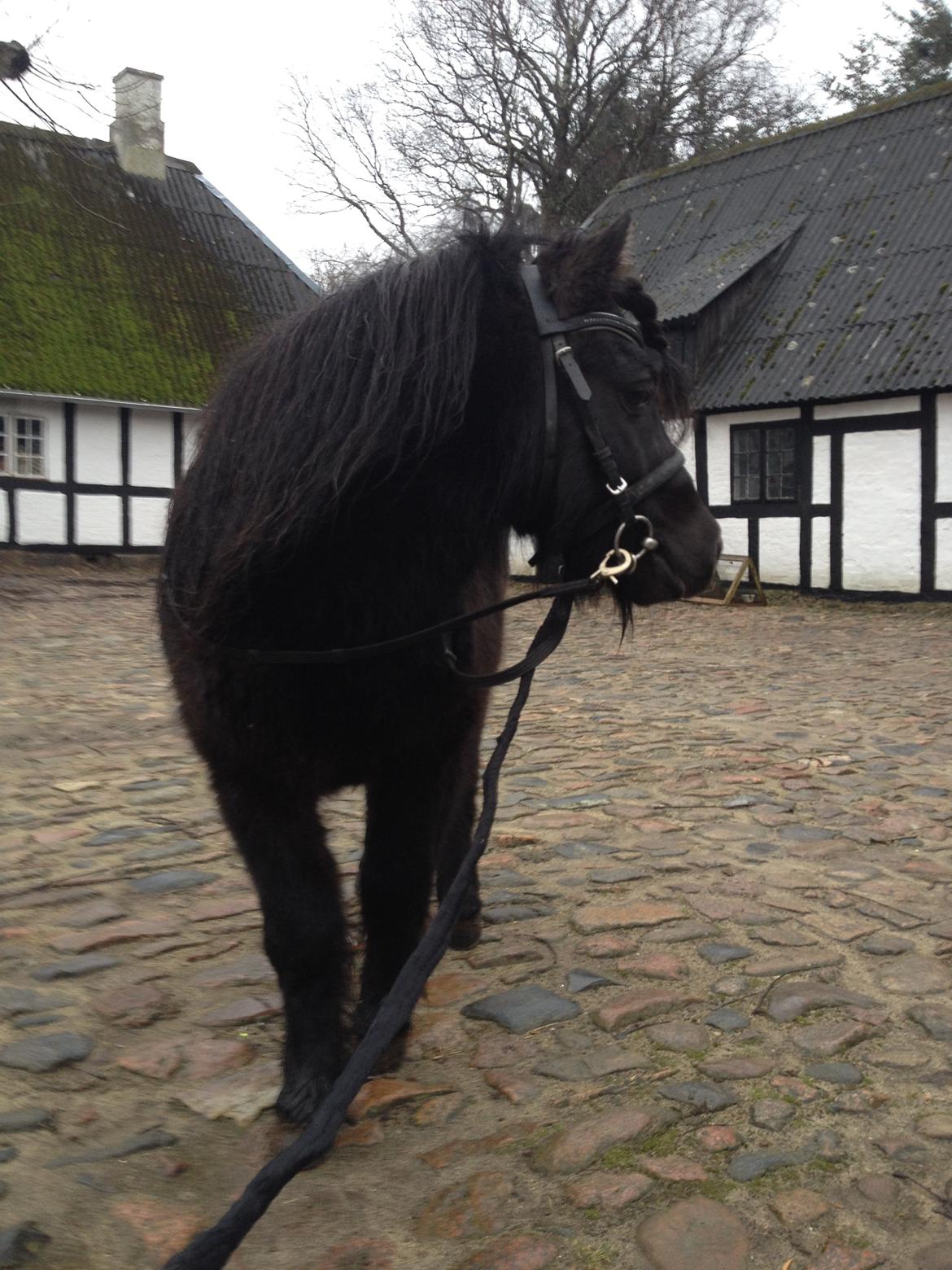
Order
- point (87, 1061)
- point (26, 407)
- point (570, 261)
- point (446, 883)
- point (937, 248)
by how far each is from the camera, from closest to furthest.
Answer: point (570, 261)
point (87, 1061)
point (446, 883)
point (937, 248)
point (26, 407)

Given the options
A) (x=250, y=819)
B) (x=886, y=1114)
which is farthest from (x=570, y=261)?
(x=886, y=1114)

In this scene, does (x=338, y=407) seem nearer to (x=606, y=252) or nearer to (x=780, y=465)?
(x=606, y=252)

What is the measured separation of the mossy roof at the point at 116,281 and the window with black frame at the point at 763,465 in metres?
7.68

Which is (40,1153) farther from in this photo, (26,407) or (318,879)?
(26,407)

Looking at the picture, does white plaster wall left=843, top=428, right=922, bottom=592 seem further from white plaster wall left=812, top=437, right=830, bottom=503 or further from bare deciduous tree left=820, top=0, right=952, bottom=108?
bare deciduous tree left=820, top=0, right=952, bottom=108

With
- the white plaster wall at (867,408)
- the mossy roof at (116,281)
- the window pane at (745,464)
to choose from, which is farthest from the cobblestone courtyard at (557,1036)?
the mossy roof at (116,281)

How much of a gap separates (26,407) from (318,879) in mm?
19294

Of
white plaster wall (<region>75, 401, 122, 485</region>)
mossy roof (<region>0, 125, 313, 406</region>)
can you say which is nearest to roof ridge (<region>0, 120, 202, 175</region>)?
mossy roof (<region>0, 125, 313, 406</region>)

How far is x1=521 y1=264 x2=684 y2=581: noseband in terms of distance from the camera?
7.61 feet

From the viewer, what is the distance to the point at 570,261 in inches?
94.7

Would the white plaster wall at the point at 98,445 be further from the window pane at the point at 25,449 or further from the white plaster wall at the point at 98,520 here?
the window pane at the point at 25,449

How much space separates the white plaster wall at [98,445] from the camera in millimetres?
20406

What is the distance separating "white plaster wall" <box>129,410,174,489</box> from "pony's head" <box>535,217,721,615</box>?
19453 mm

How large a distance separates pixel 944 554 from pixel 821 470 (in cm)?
237
